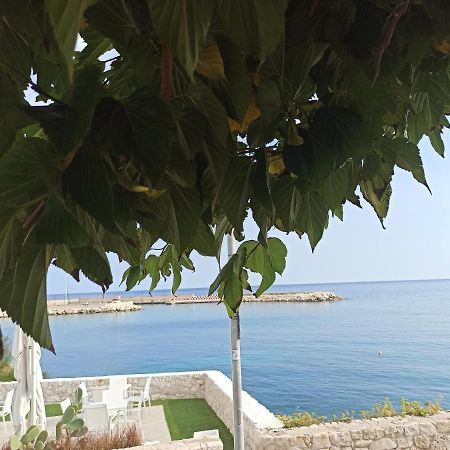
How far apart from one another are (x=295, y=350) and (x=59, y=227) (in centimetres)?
2178

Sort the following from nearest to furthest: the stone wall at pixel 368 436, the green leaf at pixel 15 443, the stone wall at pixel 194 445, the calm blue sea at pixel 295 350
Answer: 1. the green leaf at pixel 15 443
2. the stone wall at pixel 194 445
3. the stone wall at pixel 368 436
4. the calm blue sea at pixel 295 350

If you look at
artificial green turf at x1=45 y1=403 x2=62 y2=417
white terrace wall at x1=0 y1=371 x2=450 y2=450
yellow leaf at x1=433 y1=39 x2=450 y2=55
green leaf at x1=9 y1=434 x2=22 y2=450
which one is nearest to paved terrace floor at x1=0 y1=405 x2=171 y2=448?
artificial green turf at x1=45 y1=403 x2=62 y2=417

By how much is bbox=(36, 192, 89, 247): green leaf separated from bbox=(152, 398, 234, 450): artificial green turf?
581 cm

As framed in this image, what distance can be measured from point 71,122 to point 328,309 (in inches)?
1417

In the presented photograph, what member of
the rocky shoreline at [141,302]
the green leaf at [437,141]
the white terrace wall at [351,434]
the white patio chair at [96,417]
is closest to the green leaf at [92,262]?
the green leaf at [437,141]

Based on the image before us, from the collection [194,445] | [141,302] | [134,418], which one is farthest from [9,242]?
[141,302]

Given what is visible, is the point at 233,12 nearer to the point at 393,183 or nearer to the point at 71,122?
the point at 71,122

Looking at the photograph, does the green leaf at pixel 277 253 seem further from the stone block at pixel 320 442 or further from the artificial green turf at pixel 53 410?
the artificial green turf at pixel 53 410

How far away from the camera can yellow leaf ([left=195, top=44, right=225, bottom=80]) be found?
247mm

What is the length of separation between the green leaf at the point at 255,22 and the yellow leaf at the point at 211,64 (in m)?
0.05

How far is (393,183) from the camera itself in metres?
0.51

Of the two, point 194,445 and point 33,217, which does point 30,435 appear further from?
point 33,217

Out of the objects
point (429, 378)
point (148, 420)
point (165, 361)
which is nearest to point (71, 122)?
point (148, 420)

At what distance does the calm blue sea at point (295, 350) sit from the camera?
15695 millimetres
